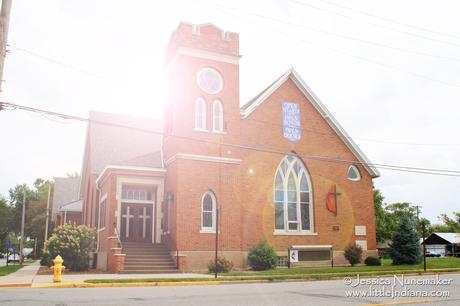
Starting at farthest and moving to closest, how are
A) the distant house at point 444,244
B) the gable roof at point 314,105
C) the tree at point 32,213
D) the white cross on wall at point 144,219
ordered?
the distant house at point 444,244, the tree at point 32,213, the gable roof at point 314,105, the white cross on wall at point 144,219

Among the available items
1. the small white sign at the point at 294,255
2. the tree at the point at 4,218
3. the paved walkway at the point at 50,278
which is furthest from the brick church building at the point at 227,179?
the tree at the point at 4,218

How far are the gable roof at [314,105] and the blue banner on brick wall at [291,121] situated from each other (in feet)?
3.75

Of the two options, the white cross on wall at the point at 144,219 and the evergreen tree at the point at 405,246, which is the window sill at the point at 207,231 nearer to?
the white cross on wall at the point at 144,219

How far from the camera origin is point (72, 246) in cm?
2250

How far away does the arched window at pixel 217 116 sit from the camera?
24859mm

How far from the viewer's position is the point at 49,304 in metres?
9.89

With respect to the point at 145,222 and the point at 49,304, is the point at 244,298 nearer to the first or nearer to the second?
the point at 49,304

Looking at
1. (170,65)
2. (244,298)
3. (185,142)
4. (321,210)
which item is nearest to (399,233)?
(321,210)

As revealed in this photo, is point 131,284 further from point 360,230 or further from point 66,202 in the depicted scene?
point 66,202

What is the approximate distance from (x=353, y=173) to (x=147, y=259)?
1364 centimetres

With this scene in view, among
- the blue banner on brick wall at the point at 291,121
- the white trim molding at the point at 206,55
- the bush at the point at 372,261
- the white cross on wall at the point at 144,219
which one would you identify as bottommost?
the bush at the point at 372,261

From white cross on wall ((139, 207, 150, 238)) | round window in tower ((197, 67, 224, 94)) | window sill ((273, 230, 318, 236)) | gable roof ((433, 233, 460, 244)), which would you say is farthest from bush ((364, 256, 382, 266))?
gable roof ((433, 233, 460, 244))

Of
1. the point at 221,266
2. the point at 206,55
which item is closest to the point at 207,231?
the point at 221,266

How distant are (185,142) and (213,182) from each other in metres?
2.41
